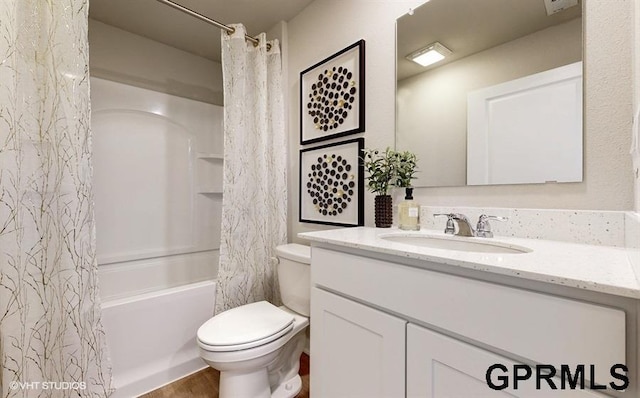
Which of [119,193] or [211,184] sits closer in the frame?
[119,193]

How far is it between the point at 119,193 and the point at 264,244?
4.26 feet

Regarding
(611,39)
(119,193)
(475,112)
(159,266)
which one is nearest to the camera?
(611,39)

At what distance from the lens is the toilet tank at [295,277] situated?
1.45 m

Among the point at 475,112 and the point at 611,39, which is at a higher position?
the point at 611,39

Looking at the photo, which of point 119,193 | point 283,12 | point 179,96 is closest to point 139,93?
point 179,96

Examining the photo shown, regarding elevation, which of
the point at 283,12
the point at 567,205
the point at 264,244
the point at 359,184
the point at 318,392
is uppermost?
the point at 283,12

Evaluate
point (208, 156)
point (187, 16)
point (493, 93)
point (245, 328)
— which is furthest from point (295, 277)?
point (187, 16)

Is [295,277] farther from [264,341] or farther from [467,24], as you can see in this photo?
Answer: [467,24]

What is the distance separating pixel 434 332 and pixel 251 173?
4.50 feet

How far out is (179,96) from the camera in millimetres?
2447

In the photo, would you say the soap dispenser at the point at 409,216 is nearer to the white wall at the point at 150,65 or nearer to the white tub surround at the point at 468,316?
the white tub surround at the point at 468,316

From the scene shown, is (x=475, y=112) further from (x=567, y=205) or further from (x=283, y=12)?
(x=283, y=12)

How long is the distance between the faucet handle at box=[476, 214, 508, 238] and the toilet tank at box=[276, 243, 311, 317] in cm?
80

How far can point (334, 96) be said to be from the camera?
65.2 inches
